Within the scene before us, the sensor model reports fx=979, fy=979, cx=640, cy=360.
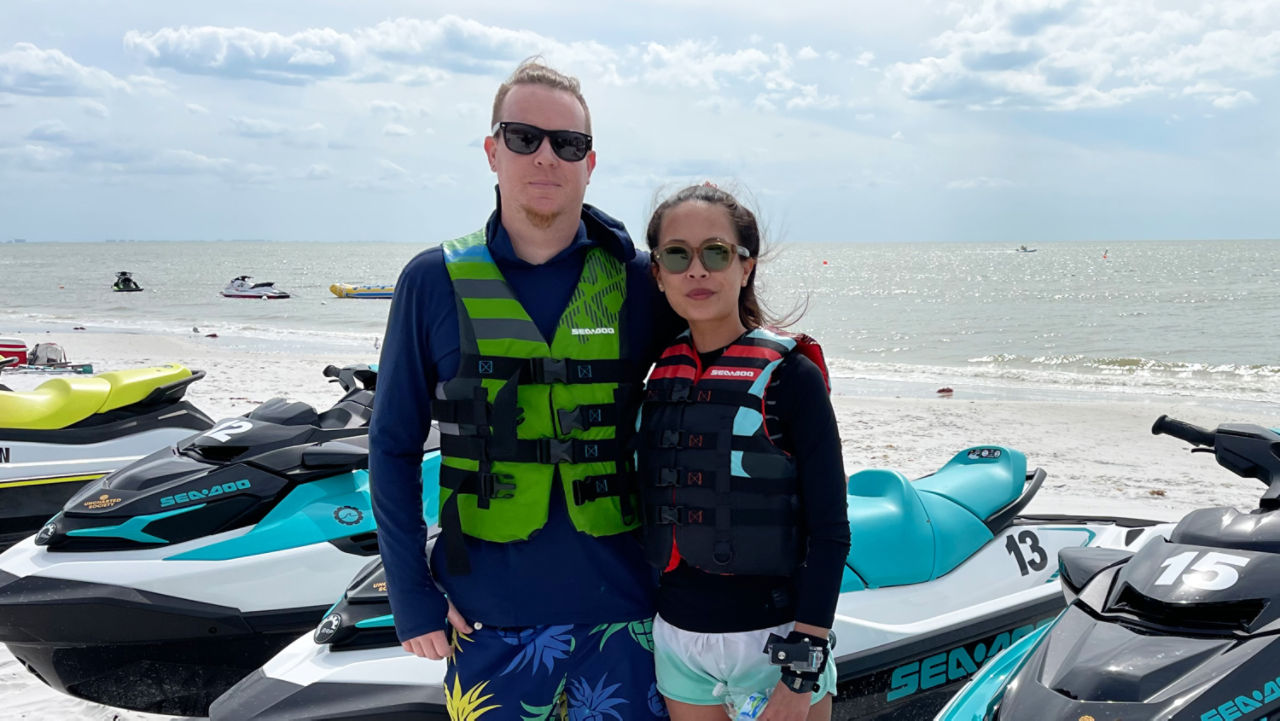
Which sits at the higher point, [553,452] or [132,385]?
[553,452]

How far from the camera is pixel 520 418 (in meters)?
1.93

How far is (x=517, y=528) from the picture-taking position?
6.25 feet

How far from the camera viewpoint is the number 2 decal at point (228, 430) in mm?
3678

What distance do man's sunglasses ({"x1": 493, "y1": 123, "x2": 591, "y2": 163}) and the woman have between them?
266mm

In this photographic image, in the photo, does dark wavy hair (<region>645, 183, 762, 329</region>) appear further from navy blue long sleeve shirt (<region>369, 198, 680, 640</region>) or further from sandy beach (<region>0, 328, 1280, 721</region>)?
sandy beach (<region>0, 328, 1280, 721</region>)

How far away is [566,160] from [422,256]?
353mm

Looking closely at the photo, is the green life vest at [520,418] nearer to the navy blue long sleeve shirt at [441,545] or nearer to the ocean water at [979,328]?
the navy blue long sleeve shirt at [441,545]

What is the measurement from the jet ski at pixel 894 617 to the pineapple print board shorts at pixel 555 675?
636 millimetres

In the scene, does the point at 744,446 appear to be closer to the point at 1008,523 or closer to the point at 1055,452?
the point at 1008,523

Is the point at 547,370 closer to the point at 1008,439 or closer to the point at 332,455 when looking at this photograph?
the point at 332,455

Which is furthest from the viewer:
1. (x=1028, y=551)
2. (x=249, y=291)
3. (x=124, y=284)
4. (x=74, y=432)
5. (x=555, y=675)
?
(x=124, y=284)

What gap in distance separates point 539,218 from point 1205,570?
145 centimetres

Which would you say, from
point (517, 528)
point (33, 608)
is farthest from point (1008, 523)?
point (33, 608)

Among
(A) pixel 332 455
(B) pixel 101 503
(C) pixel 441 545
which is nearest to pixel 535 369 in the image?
(C) pixel 441 545
